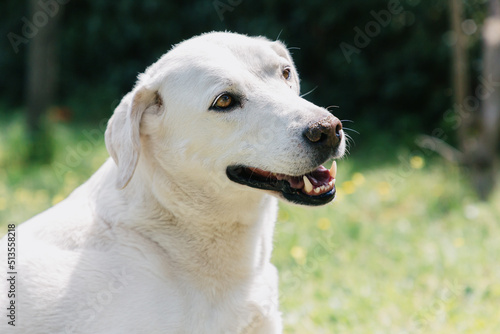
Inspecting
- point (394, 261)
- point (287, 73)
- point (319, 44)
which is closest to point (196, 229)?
point (287, 73)

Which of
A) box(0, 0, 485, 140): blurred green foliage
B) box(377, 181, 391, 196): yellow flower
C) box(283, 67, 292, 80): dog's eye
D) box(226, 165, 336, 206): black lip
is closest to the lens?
box(226, 165, 336, 206): black lip

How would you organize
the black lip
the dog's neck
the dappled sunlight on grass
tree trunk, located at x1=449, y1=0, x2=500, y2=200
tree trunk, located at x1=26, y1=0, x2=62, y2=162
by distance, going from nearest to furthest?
1. the black lip
2. the dog's neck
3. the dappled sunlight on grass
4. tree trunk, located at x1=449, y1=0, x2=500, y2=200
5. tree trunk, located at x1=26, y1=0, x2=62, y2=162

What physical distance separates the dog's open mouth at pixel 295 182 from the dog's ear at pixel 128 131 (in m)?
0.41

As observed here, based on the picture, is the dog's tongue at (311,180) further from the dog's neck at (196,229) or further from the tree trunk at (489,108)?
the tree trunk at (489,108)

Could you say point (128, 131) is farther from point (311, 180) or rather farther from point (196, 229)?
point (311, 180)

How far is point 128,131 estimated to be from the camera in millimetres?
2625

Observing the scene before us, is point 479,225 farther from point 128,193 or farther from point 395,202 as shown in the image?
point 128,193

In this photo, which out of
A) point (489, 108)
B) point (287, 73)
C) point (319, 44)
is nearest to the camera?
point (287, 73)

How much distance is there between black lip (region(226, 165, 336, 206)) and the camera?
2574mm

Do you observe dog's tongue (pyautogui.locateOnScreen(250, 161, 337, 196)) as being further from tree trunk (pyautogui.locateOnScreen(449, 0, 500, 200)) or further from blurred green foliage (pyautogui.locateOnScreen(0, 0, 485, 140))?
blurred green foliage (pyautogui.locateOnScreen(0, 0, 485, 140))

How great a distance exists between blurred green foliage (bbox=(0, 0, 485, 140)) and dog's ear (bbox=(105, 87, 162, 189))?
545 cm

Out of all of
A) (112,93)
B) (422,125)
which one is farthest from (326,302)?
(112,93)

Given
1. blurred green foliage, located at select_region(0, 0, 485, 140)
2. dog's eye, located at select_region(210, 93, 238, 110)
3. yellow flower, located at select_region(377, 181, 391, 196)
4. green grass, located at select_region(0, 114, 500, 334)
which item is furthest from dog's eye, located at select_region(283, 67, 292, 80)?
blurred green foliage, located at select_region(0, 0, 485, 140)

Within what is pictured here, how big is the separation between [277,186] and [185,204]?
1.37 ft
